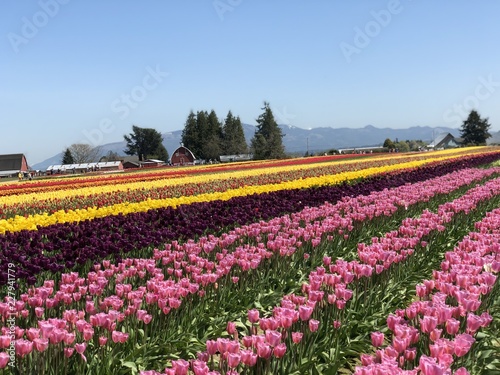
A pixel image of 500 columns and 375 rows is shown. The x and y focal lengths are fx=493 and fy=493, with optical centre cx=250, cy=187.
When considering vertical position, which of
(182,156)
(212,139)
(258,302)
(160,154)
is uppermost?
(212,139)

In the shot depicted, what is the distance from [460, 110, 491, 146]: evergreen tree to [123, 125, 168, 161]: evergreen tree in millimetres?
70041

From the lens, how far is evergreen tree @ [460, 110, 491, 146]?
4232 inches

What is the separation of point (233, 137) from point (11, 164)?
A: 41904mm

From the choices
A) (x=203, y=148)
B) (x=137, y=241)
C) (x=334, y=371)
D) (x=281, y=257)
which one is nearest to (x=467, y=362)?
(x=334, y=371)

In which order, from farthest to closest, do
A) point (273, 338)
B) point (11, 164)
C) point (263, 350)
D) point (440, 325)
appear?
point (11, 164), point (440, 325), point (273, 338), point (263, 350)

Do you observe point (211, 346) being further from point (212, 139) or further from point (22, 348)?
point (212, 139)

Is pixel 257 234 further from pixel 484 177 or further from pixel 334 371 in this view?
pixel 484 177

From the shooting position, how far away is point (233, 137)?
9988 cm

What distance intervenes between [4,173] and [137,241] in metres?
91.9

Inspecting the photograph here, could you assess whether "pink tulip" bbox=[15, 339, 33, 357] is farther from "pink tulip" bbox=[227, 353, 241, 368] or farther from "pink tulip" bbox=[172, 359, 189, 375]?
"pink tulip" bbox=[227, 353, 241, 368]

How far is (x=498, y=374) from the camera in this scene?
3531mm

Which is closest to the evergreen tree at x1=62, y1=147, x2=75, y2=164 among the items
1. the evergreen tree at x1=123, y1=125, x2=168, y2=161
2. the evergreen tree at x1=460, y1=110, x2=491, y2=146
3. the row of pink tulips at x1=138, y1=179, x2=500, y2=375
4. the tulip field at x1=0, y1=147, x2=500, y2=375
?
the evergreen tree at x1=123, y1=125, x2=168, y2=161

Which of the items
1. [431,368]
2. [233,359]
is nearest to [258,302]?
[233,359]

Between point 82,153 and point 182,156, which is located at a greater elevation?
point 82,153
